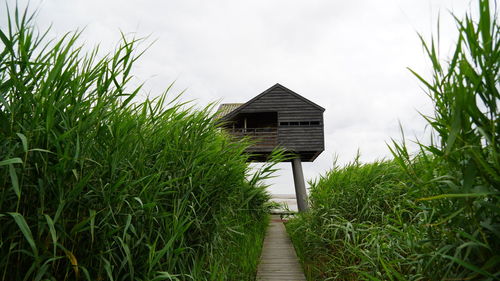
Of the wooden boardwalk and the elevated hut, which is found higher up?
the elevated hut

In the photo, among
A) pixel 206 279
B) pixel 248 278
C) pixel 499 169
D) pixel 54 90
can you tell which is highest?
pixel 54 90

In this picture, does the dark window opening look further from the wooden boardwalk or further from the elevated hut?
the wooden boardwalk

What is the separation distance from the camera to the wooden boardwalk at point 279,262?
364cm

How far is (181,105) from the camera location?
7.92 feet

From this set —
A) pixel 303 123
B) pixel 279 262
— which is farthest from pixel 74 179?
pixel 303 123

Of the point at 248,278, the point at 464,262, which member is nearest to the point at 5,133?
the point at 464,262

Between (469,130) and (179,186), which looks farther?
(179,186)

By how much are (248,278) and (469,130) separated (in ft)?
9.00

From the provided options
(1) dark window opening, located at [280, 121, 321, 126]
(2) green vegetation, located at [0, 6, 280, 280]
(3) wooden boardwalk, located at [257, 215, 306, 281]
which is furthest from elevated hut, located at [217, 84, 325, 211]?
(2) green vegetation, located at [0, 6, 280, 280]

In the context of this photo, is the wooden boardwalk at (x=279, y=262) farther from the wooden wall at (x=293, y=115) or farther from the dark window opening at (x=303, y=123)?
the dark window opening at (x=303, y=123)

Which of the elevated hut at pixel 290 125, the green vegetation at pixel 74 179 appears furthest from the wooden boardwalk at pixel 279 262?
the elevated hut at pixel 290 125

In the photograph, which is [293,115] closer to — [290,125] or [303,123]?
[290,125]

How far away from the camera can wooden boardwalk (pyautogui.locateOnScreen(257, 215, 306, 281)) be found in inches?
143

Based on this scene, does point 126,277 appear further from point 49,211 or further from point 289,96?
point 289,96
